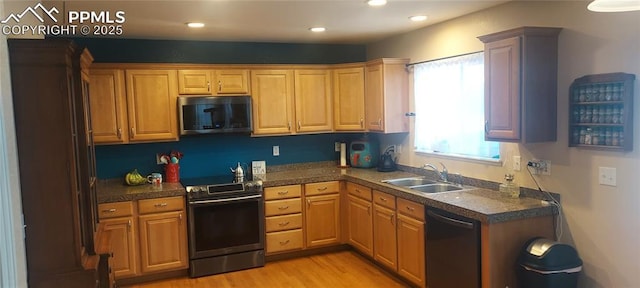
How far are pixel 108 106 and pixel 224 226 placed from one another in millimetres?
1539

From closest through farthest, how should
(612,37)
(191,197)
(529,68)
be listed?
(612,37), (529,68), (191,197)

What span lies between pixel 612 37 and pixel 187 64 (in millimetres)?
3554

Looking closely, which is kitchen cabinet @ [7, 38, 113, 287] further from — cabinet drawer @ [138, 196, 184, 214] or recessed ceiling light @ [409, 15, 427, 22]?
recessed ceiling light @ [409, 15, 427, 22]

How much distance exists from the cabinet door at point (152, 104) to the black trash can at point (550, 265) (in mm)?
3274

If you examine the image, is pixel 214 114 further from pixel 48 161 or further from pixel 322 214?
pixel 48 161

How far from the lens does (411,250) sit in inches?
150

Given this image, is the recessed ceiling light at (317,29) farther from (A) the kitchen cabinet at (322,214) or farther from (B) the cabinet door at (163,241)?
(B) the cabinet door at (163,241)

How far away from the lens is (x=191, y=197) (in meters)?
4.26

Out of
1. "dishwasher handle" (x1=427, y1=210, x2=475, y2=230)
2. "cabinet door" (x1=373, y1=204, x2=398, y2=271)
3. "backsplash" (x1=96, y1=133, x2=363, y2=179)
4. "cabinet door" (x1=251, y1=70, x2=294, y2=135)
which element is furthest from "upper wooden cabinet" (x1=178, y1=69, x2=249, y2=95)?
"dishwasher handle" (x1=427, y1=210, x2=475, y2=230)

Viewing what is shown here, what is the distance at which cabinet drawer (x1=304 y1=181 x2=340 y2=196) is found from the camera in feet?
15.6

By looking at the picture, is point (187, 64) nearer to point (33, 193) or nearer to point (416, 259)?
point (33, 193)

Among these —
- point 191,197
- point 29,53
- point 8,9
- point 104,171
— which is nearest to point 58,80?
point 29,53

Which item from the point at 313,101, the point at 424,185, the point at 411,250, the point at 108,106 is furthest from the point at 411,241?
the point at 108,106

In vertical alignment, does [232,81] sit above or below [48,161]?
above
